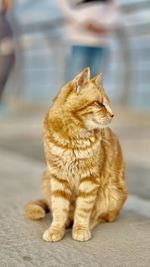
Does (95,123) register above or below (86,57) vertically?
below

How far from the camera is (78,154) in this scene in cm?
271

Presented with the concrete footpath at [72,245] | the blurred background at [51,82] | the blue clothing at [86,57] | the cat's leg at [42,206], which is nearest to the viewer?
the concrete footpath at [72,245]

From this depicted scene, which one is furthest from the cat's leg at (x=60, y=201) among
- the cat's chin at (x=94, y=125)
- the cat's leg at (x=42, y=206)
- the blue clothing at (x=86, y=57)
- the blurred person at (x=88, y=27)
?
the blue clothing at (x=86, y=57)

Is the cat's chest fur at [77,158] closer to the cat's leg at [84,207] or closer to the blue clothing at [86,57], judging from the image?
the cat's leg at [84,207]

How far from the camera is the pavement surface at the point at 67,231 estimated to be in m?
2.48

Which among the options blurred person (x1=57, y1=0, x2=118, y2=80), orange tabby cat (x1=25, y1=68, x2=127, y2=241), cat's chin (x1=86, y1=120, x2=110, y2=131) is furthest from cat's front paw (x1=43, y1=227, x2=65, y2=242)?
blurred person (x1=57, y1=0, x2=118, y2=80)

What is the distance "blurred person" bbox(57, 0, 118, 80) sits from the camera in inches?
210

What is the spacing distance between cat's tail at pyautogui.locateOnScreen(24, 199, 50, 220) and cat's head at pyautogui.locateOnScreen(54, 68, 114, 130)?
2.24 feet

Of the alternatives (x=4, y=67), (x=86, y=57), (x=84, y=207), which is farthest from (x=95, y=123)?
(x=86, y=57)

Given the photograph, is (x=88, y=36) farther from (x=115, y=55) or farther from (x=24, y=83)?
(x=24, y=83)

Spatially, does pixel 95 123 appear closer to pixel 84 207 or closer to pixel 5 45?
pixel 84 207

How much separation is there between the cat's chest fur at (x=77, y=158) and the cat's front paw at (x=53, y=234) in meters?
0.25

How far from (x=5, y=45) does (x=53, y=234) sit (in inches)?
115

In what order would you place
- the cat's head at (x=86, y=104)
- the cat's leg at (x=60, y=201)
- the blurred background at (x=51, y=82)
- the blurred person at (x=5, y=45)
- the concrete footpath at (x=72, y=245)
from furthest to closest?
the blurred person at (x=5, y=45)
the blurred background at (x=51, y=82)
the cat's leg at (x=60, y=201)
the cat's head at (x=86, y=104)
the concrete footpath at (x=72, y=245)
